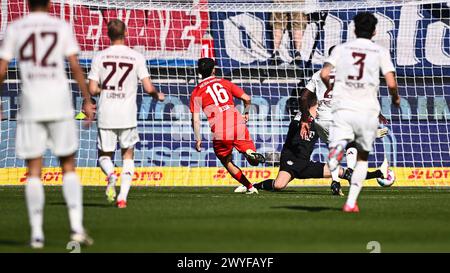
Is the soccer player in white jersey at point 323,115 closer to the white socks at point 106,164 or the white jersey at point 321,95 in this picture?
the white jersey at point 321,95

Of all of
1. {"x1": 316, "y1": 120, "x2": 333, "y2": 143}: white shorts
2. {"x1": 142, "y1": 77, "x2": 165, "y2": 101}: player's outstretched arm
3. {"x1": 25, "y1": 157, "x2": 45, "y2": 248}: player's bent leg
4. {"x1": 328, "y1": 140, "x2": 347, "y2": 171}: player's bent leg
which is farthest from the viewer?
{"x1": 316, "y1": 120, "x2": 333, "y2": 143}: white shorts

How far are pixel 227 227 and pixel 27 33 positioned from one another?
2.85m

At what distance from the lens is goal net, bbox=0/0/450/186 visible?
74.6 feet

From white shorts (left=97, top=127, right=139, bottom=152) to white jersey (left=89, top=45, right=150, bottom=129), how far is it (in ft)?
Result: 0.35

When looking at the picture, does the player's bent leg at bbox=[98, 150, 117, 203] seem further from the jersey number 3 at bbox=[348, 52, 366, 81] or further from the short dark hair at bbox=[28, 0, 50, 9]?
the short dark hair at bbox=[28, 0, 50, 9]

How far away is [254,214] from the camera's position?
12.3 m

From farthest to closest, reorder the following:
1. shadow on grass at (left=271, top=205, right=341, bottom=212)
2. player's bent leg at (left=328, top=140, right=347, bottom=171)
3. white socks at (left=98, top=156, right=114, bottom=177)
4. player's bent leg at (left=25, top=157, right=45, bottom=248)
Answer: white socks at (left=98, top=156, right=114, bottom=177) < shadow on grass at (left=271, top=205, right=341, bottom=212) < player's bent leg at (left=328, top=140, right=347, bottom=171) < player's bent leg at (left=25, top=157, right=45, bottom=248)

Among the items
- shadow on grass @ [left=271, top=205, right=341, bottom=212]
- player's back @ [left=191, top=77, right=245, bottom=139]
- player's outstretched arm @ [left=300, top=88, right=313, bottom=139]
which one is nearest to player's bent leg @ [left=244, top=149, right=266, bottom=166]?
player's back @ [left=191, top=77, right=245, bottom=139]

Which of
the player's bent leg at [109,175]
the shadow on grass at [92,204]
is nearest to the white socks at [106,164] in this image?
the player's bent leg at [109,175]

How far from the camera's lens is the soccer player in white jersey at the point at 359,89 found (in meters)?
12.2

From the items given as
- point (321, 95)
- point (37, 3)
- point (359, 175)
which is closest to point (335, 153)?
point (359, 175)

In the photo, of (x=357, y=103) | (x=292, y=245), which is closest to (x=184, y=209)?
(x=357, y=103)

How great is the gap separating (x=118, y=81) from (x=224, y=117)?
4.58m

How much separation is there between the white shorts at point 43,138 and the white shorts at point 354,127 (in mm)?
3994
